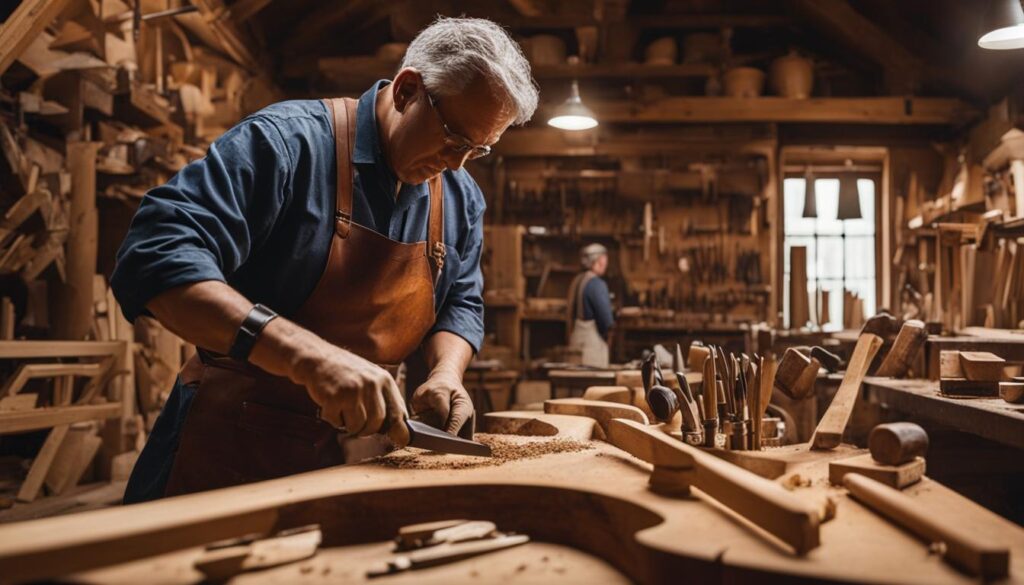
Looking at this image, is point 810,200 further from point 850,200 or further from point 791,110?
point 791,110

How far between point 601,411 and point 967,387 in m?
1.59

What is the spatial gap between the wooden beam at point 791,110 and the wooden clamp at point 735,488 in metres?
8.01

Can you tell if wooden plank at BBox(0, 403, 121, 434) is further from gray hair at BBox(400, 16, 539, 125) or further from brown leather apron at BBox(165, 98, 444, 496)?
gray hair at BBox(400, 16, 539, 125)

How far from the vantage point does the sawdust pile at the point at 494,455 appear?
1724mm

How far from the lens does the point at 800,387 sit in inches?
88.6

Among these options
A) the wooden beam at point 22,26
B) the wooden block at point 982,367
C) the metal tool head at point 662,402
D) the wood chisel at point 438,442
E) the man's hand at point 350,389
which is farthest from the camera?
the wooden beam at point 22,26

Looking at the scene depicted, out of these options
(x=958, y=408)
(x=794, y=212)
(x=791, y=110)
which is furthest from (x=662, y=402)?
(x=794, y=212)

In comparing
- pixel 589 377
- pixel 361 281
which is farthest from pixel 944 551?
pixel 589 377

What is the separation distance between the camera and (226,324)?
1548 millimetres

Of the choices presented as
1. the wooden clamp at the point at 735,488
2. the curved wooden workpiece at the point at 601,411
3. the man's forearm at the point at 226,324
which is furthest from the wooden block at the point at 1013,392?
the man's forearm at the point at 226,324

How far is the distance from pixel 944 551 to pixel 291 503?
99 centimetres

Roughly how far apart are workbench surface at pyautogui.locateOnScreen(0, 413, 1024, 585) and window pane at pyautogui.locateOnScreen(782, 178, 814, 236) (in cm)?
898

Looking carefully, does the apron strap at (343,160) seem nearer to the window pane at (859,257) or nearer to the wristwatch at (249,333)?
the wristwatch at (249,333)

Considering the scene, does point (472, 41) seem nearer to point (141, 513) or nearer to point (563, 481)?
point (563, 481)
